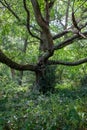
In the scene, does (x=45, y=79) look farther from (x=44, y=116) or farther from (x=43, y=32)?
(x=44, y=116)

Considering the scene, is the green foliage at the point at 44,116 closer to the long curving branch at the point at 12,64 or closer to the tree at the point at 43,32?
the long curving branch at the point at 12,64

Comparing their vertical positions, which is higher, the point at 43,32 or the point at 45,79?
the point at 43,32

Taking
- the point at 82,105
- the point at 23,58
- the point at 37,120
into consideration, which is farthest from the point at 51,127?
the point at 23,58

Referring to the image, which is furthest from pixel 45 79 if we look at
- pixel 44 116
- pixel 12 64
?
pixel 44 116

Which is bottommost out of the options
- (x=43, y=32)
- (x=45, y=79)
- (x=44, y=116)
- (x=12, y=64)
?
(x=44, y=116)

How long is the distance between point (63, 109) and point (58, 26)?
452 inches

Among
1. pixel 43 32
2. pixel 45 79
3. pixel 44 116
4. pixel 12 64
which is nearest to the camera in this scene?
pixel 44 116

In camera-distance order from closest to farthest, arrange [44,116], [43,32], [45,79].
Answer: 1. [44,116]
2. [43,32]
3. [45,79]

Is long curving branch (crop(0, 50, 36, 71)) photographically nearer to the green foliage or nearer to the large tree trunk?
the large tree trunk

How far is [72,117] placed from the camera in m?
5.21

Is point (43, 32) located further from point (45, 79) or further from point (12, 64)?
point (45, 79)

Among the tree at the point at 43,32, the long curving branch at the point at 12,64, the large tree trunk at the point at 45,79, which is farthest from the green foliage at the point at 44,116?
the large tree trunk at the point at 45,79

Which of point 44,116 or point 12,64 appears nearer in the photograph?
point 44,116

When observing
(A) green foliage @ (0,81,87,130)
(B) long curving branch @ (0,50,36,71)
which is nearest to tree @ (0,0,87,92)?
(B) long curving branch @ (0,50,36,71)
